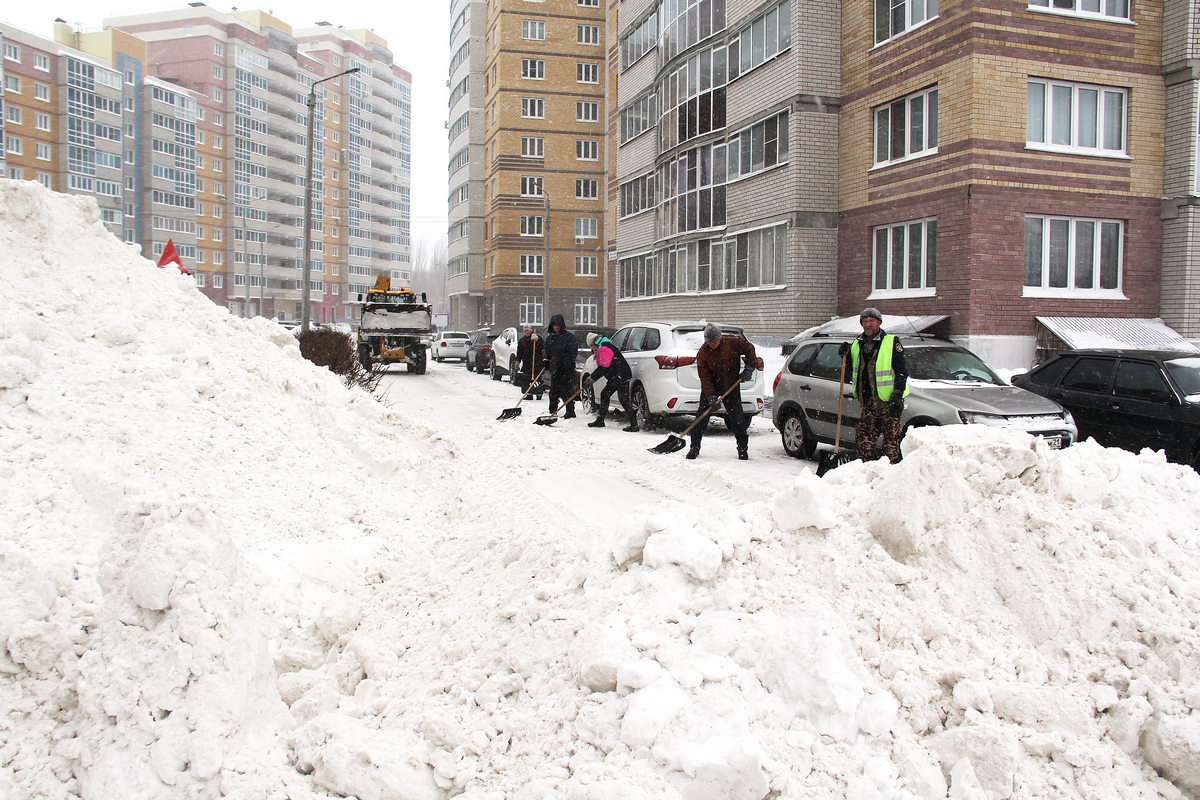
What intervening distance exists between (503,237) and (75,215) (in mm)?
46712

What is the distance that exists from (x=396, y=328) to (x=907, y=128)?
16451mm

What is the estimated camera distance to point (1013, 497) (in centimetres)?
429

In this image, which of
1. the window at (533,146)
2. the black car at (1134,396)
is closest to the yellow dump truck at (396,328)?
the black car at (1134,396)

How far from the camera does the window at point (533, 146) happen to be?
52406 millimetres

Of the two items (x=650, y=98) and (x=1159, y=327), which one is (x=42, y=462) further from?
(x=650, y=98)

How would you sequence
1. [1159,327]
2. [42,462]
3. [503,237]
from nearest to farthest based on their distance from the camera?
1. [42,462]
2. [1159,327]
3. [503,237]

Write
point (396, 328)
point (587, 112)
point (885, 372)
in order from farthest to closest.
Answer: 1. point (587, 112)
2. point (396, 328)
3. point (885, 372)

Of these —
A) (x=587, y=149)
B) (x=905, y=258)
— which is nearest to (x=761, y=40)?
(x=905, y=258)

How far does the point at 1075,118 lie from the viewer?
59.5 feet

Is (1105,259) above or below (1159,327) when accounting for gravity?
above

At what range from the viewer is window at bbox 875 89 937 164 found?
18.9m

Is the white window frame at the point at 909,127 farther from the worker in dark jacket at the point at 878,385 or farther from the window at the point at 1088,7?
the worker in dark jacket at the point at 878,385

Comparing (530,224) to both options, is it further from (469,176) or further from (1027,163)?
(1027,163)

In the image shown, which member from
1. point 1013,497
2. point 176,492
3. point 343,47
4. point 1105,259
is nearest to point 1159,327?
point 1105,259
